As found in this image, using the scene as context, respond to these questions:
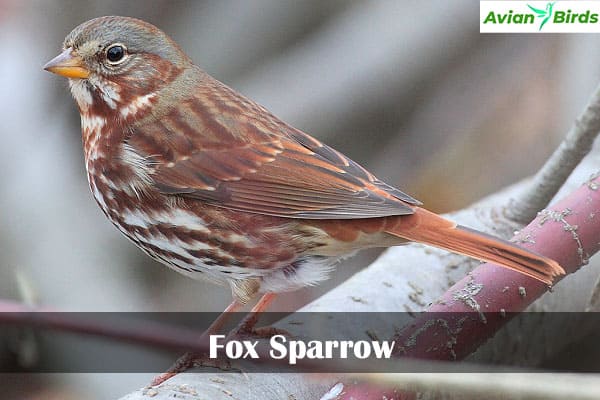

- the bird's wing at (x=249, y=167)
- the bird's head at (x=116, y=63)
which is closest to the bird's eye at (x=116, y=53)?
the bird's head at (x=116, y=63)

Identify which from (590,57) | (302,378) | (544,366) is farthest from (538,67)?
(302,378)

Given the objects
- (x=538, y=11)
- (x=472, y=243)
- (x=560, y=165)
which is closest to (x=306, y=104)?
(x=538, y=11)

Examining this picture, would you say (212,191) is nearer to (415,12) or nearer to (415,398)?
(415,398)

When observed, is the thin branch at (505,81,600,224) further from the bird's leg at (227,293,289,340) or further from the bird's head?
the bird's head

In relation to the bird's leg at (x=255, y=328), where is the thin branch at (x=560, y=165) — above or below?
above

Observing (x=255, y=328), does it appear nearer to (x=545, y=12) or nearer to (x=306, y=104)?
(x=545, y=12)

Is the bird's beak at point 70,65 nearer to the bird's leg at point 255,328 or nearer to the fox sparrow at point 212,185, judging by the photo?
the fox sparrow at point 212,185

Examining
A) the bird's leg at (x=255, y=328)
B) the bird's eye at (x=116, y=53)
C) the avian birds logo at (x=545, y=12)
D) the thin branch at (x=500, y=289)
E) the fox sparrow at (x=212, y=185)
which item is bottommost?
the bird's leg at (x=255, y=328)
